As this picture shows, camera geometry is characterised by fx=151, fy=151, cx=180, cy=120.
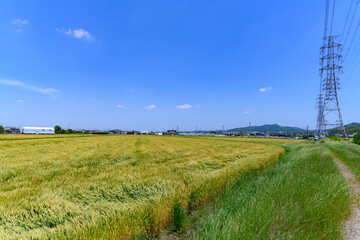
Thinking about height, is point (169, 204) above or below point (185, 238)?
above

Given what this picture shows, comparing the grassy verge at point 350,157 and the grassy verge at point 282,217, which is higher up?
the grassy verge at point 282,217

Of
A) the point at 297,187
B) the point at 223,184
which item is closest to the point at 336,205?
the point at 297,187

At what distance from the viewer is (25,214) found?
3.07 m

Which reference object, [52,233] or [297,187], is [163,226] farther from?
[297,187]

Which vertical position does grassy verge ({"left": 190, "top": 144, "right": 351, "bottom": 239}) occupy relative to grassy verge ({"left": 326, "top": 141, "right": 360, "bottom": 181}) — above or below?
above

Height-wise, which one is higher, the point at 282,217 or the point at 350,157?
the point at 282,217

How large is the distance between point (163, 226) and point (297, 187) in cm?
375

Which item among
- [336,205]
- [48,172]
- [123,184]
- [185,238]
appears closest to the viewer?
[185,238]

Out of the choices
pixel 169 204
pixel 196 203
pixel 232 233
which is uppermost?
pixel 232 233

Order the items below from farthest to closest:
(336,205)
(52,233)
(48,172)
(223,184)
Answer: (48,172)
(223,184)
(336,205)
(52,233)

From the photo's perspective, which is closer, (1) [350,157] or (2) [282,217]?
(2) [282,217]

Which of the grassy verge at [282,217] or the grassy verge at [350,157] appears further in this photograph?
the grassy verge at [350,157]

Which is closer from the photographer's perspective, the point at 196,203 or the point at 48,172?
the point at 196,203

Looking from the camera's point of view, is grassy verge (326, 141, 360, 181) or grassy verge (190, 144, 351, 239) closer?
grassy verge (190, 144, 351, 239)
